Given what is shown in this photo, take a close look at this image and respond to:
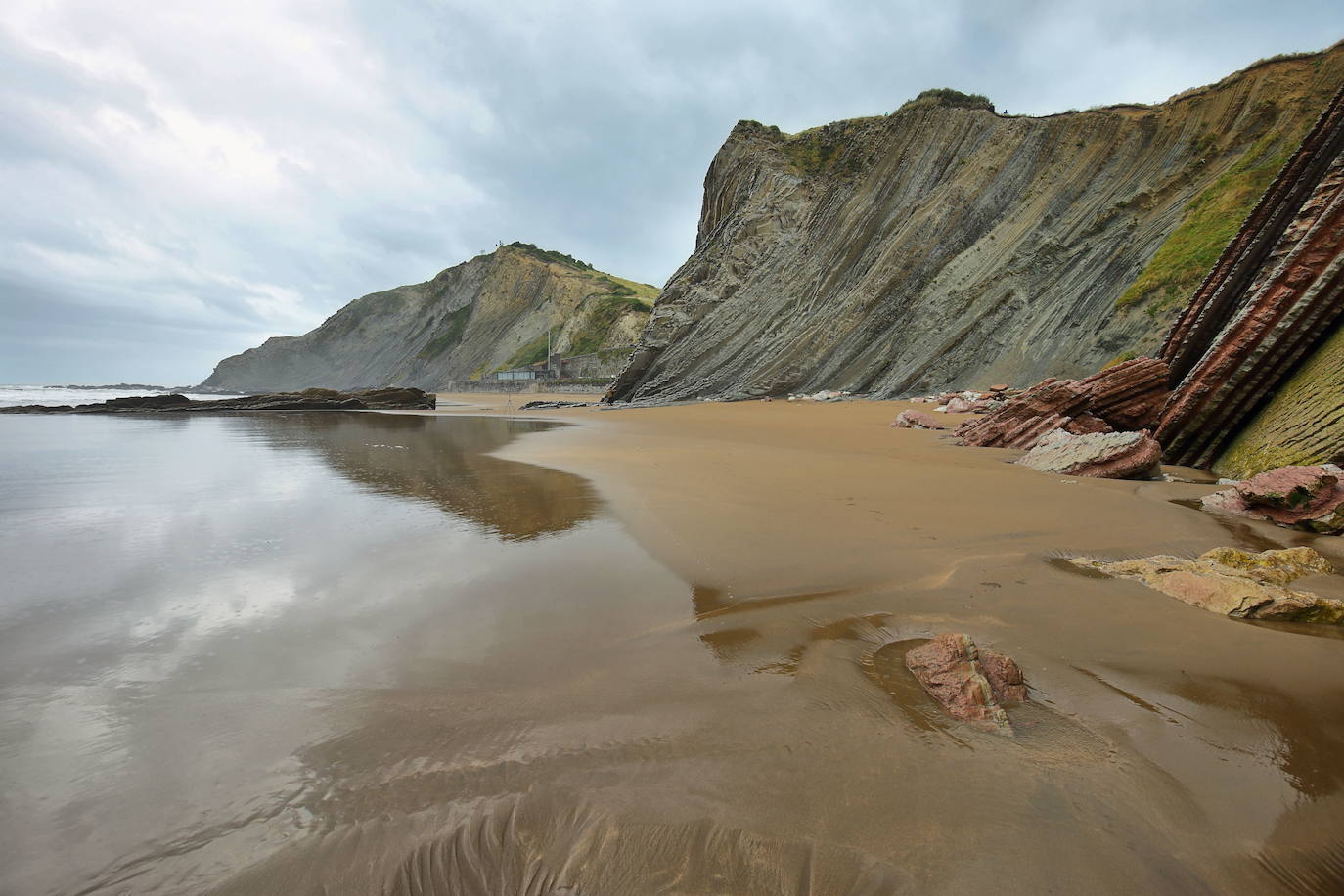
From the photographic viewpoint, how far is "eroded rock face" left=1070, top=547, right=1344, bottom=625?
2684 millimetres

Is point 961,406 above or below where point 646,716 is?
above

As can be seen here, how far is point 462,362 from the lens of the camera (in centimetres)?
7575

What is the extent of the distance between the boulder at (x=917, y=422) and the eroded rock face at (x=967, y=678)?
11.0m

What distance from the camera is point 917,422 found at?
12.8m

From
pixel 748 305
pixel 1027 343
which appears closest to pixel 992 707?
pixel 1027 343

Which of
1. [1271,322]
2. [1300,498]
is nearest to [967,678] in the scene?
[1300,498]

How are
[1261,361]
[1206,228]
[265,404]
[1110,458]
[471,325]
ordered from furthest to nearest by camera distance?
[471,325] < [265,404] < [1206,228] < [1261,361] < [1110,458]

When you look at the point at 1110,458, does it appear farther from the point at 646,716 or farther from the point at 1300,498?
the point at 646,716

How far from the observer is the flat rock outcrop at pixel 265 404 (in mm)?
24516

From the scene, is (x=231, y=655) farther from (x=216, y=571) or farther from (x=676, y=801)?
(x=676, y=801)

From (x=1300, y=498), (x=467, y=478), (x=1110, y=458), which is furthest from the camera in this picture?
(x=467, y=478)

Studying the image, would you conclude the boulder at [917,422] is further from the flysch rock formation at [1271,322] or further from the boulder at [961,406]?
the flysch rock formation at [1271,322]

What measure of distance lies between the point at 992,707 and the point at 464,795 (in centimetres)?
179

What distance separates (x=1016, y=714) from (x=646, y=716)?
1349 mm
